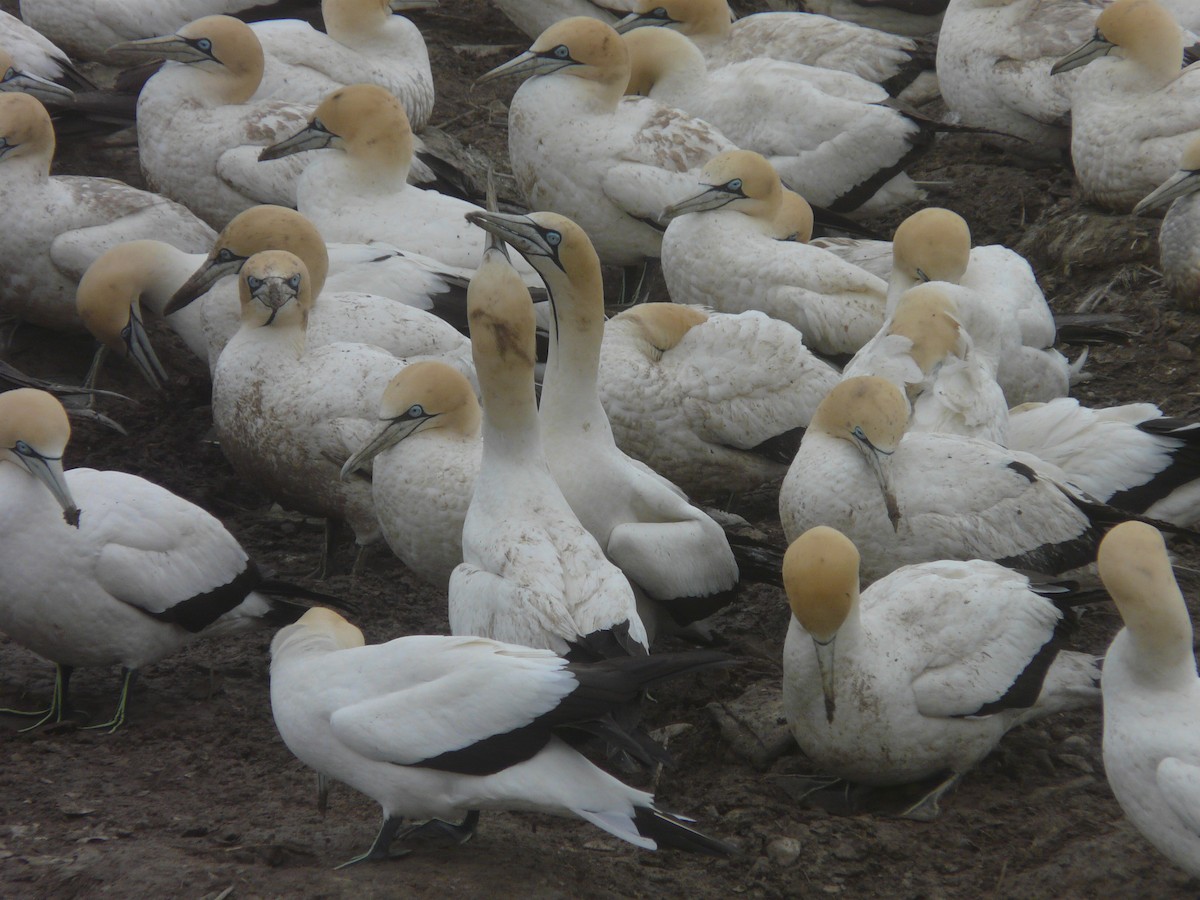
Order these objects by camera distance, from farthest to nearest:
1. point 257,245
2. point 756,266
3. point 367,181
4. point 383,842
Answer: point 367,181
point 756,266
point 257,245
point 383,842

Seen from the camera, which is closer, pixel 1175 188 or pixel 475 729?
pixel 475 729

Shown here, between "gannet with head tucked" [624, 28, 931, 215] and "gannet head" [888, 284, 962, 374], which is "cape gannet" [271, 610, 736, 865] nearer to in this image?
"gannet head" [888, 284, 962, 374]

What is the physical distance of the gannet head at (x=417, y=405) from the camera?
5621 millimetres

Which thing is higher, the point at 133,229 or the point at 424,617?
the point at 133,229

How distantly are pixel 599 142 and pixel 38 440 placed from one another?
3792 millimetres

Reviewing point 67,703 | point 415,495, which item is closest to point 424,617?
point 415,495

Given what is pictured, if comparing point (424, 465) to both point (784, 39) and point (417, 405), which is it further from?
point (784, 39)

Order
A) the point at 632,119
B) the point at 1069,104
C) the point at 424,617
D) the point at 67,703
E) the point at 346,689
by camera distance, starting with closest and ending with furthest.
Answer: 1. the point at 346,689
2. the point at 67,703
3. the point at 424,617
4. the point at 632,119
5. the point at 1069,104

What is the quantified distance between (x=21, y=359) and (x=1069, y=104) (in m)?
5.62

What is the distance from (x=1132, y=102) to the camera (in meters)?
8.23

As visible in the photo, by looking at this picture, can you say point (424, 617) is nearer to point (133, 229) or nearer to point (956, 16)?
point (133, 229)

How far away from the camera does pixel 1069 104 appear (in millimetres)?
8969

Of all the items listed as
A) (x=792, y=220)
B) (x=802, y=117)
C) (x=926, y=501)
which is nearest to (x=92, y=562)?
(x=926, y=501)

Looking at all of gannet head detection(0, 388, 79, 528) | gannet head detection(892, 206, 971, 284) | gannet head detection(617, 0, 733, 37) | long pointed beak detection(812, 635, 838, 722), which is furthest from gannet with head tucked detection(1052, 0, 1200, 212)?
gannet head detection(0, 388, 79, 528)
